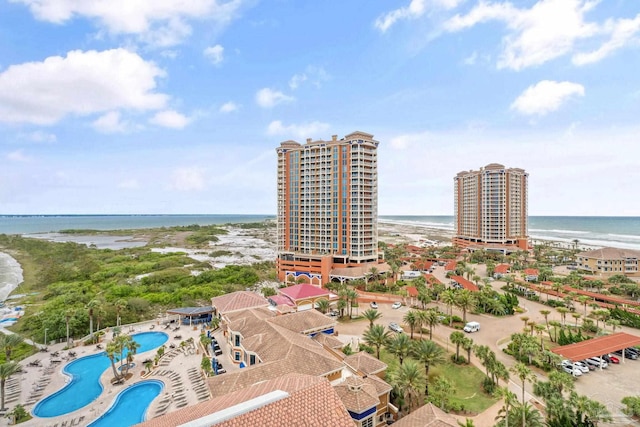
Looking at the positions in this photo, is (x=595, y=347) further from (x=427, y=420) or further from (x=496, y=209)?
(x=496, y=209)

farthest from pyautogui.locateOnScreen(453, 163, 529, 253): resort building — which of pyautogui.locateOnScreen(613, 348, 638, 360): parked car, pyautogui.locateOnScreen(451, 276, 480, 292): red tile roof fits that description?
pyautogui.locateOnScreen(613, 348, 638, 360): parked car

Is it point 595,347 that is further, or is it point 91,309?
point 91,309

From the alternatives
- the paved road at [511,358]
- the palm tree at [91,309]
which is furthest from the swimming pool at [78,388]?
the paved road at [511,358]

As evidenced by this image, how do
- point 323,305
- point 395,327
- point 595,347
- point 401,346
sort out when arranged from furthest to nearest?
1. point 323,305
2. point 395,327
3. point 595,347
4. point 401,346

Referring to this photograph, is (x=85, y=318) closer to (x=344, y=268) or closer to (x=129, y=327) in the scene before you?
(x=129, y=327)

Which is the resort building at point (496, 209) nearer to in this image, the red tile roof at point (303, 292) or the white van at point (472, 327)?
the white van at point (472, 327)

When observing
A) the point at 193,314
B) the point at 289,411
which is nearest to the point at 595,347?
the point at 289,411
